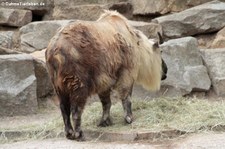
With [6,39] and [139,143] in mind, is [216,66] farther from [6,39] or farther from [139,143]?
[6,39]

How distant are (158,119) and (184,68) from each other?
2392 mm

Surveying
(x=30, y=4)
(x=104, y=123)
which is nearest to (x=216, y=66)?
(x=104, y=123)

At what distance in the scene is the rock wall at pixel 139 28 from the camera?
7.29 m

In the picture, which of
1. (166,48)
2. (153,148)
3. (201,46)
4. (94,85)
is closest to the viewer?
(153,148)

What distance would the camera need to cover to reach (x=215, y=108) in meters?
6.28

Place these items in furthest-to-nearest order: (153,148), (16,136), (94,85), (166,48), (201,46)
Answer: (201,46) < (166,48) < (16,136) < (94,85) < (153,148)

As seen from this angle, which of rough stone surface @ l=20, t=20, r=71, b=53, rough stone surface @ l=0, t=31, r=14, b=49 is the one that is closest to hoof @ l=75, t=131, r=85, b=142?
rough stone surface @ l=20, t=20, r=71, b=53

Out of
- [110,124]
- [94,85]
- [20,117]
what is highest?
[94,85]

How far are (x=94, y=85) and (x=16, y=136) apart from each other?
52.6 inches

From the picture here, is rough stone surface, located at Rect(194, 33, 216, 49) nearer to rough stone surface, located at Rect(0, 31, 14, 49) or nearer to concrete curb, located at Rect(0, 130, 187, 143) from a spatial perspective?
rough stone surface, located at Rect(0, 31, 14, 49)

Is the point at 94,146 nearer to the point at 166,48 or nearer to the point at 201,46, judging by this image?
the point at 166,48

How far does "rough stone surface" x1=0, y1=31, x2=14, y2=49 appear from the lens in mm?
9868

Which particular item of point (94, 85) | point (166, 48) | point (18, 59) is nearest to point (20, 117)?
point (18, 59)

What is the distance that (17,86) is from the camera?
7254 millimetres
